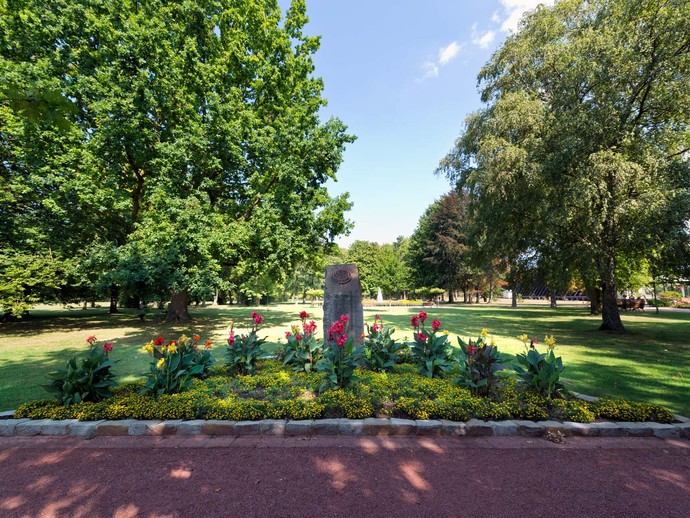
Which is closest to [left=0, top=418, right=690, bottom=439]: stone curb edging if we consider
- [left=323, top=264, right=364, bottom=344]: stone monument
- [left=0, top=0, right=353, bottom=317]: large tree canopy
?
[left=323, top=264, right=364, bottom=344]: stone monument

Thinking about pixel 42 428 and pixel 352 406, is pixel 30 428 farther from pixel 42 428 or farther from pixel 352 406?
pixel 352 406

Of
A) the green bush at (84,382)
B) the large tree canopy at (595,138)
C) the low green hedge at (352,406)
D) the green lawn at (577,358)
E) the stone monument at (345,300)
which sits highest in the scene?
the large tree canopy at (595,138)

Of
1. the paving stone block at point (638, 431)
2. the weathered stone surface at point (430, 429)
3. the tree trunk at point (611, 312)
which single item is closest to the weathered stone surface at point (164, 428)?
the weathered stone surface at point (430, 429)

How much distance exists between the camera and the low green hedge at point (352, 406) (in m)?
4.44

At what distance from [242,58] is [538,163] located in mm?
14064

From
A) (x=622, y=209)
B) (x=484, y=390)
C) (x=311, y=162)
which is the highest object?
(x=311, y=162)

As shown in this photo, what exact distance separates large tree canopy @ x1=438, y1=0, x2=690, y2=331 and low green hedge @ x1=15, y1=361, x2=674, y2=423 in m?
8.71

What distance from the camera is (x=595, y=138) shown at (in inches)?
437

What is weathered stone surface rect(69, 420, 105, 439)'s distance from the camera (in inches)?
166

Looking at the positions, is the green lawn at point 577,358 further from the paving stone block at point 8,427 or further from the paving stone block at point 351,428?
the paving stone block at point 351,428

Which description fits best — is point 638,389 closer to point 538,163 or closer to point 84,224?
point 538,163

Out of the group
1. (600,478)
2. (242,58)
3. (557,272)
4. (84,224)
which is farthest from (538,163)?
(84,224)

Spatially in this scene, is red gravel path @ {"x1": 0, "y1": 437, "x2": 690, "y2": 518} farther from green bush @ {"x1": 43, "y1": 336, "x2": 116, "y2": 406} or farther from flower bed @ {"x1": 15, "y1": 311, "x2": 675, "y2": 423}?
green bush @ {"x1": 43, "y1": 336, "x2": 116, "y2": 406}

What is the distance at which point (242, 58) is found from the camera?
1507cm
